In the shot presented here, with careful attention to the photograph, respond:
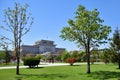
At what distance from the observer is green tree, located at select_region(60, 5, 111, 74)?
1058 inches

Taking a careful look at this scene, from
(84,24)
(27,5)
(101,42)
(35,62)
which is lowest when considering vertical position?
(35,62)

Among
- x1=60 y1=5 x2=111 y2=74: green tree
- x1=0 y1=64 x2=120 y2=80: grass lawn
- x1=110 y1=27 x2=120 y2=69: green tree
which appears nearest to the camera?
x1=0 y1=64 x2=120 y2=80: grass lawn

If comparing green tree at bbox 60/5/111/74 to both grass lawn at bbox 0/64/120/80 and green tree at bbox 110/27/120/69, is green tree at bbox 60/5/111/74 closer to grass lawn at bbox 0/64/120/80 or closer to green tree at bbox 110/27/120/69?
grass lawn at bbox 0/64/120/80

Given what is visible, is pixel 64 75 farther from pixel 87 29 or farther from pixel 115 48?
pixel 115 48

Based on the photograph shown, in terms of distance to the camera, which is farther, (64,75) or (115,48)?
(115,48)

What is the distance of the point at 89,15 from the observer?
89.6ft

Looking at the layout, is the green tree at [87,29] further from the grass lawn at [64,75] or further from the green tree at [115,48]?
the green tree at [115,48]

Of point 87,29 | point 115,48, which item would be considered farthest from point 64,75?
point 115,48

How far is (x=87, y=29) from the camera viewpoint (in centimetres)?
2666

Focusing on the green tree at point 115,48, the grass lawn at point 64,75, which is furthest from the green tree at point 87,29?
the green tree at point 115,48

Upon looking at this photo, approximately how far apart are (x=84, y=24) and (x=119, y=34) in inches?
429

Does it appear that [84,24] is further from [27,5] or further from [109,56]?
[109,56]

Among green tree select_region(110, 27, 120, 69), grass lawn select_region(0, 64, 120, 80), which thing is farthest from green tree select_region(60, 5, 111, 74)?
green tree select_region(110, 27, 120, 69)

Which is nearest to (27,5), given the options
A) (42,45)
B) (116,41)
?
(116,41)
